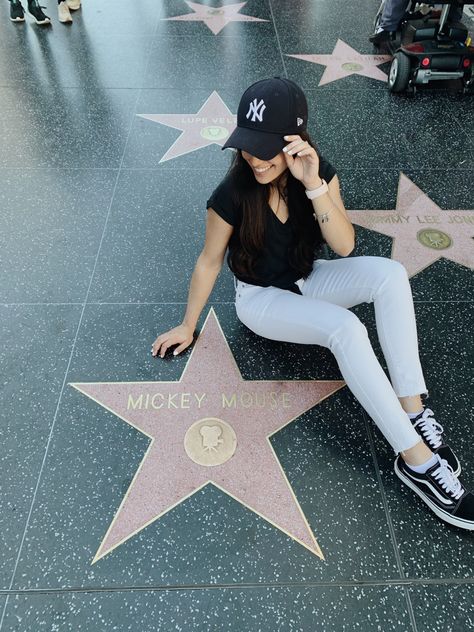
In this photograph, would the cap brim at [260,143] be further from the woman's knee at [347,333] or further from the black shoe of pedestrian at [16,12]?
the black shoe of pedestrian at [16,12]

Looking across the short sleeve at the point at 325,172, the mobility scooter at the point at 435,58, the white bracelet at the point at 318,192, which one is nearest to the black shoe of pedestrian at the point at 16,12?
the mobility scooter at the point at 435,58

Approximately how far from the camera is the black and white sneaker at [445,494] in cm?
140

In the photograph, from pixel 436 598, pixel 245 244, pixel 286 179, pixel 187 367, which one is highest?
pixel 286 179

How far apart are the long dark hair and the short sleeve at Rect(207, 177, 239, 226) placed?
18 millimetres

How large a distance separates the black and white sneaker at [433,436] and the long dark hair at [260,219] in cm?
61

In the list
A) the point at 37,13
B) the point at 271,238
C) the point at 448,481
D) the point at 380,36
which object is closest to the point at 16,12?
the point at 37,13

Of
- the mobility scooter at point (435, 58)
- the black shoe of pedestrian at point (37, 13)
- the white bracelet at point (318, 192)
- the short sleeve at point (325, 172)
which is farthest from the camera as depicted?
the black shoe of pedestrian at point (37, 13)

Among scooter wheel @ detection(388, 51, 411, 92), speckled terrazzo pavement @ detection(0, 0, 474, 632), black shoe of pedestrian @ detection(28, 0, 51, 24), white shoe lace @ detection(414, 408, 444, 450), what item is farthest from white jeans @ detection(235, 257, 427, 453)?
black shoe of pedestrian @ detection(28, 0, 51, 24)

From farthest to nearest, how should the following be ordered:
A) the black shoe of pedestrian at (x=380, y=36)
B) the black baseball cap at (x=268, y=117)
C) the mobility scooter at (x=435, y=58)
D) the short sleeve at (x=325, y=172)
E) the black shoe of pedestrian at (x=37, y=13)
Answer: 1. the black shoe of pedestrian at (x=37, y=13)
2. the black shoe of pedestrian at (x=380, y=36)
3. the mobility scooter at (x=435, y=58)
4. the short sleeve at (x=325, y=172)
5. the black baseball cap at (x=268, y=117)

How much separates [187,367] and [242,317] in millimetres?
286

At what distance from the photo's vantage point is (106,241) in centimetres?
233

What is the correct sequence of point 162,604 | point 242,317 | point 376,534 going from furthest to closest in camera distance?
point 242,317, point 376,534, point 162,604

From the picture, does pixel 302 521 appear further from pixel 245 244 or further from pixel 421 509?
pixel 245 244

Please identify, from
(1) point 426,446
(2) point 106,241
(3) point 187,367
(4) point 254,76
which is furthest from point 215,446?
(4) point 254,76
